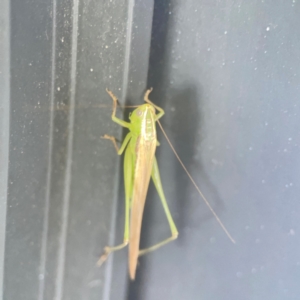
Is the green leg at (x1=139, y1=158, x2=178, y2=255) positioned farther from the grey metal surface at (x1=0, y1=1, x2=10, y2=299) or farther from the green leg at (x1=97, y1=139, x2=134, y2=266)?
the grey metal surface at (x1=0, y1=1, x2=10, y2=299)

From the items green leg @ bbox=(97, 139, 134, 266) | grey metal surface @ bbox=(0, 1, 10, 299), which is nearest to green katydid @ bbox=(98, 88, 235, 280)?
green leg @ bbox=(97, 139, 134, 266)

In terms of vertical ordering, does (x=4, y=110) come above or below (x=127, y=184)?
above

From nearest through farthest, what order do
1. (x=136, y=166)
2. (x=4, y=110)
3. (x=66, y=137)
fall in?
1. (x=4, y=110)
2. (x=66, y=137)
3. (x=136, y=166)

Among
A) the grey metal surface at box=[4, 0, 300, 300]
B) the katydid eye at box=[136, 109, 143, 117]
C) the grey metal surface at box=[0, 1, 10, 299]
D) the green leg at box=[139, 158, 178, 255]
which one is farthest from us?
the green leg at box=[139, 158, 178, 255]

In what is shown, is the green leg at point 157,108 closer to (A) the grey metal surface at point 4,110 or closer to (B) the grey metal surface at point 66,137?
(B) the grey metal surface at point 66,137

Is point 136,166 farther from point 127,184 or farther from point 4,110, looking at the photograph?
point 4,110

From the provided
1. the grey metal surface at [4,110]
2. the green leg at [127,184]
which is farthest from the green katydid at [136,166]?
the grey metal surface at [4,110]

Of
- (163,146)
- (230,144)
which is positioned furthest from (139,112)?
(230,144)

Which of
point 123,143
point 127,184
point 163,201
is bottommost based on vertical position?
point 163,201

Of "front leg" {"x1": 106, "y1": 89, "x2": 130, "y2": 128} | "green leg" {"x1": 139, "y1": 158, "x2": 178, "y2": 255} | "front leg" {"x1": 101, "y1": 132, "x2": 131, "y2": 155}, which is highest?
"front leg" {"x1": 106, "y1": 89, "x2": 130, "y2": 128}
